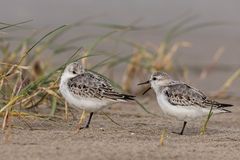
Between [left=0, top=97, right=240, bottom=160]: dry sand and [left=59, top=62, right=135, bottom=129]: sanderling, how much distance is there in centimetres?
19

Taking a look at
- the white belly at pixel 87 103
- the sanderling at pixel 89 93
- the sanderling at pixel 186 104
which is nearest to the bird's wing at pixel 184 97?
the sanderling at pixel 186 104

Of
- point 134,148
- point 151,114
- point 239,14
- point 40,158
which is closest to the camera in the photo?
point 40,158

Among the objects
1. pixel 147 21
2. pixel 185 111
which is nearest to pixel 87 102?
pixel 185 111

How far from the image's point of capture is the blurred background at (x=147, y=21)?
13.1 metres

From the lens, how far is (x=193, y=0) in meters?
16.4

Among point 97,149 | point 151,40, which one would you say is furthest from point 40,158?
point 151,40

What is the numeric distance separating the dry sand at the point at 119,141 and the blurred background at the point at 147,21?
4479 mm

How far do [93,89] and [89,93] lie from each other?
0.16ft

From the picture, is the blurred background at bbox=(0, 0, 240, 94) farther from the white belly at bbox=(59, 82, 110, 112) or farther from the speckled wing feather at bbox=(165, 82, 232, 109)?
the white belly at bbox=(59, 82, 110, 112)

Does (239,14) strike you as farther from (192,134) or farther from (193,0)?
(192,134)

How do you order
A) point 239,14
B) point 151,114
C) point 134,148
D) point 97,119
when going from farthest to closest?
point 239,14, point 151,114, point 97,119, point 134,148

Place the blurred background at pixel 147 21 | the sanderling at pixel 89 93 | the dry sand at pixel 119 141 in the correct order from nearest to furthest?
the dry sand at pixel 119 141 < the sanderling at pixel 89 93 < the blurred background at pixel 147 21

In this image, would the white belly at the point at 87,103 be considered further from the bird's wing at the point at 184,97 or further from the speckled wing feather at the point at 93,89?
the bird's wing at the point at 184,97

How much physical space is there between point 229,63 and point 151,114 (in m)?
4.47
